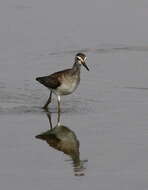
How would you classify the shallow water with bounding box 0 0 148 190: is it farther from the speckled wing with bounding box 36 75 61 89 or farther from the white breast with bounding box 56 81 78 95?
the speckled wing with bounding box 36 75 61 89

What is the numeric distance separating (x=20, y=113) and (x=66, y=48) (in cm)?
572

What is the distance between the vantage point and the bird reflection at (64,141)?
39.9ft

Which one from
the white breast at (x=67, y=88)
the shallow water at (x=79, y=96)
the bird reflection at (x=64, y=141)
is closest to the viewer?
the shallow water at (x=79, y=96)

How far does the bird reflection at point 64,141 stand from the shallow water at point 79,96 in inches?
1.6

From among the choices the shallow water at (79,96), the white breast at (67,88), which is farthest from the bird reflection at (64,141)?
the white breast at (67,88)

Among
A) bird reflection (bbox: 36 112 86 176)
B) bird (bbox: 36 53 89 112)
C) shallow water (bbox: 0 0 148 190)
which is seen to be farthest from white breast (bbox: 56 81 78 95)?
bird reflection (bbox: 36 112 86 176)

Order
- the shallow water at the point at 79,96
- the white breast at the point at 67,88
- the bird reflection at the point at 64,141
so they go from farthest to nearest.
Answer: the white breast at the point at 67,88
the bird reflection at the point at 64,141
the shallow water at the point at 79,96

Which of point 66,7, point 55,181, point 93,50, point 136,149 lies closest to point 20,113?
point 136,149

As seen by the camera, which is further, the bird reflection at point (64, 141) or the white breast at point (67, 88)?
the white breast at point (67, 88)

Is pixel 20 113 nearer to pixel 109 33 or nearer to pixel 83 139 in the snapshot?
pixel 83 139

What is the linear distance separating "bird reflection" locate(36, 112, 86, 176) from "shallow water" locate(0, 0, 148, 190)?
0.04 m

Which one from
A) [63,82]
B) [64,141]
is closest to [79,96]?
[63,82]

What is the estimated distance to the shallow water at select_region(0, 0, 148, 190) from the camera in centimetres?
1148

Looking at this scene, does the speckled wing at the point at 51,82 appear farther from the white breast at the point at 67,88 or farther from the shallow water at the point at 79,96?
the shallow water at the point at 79,96
